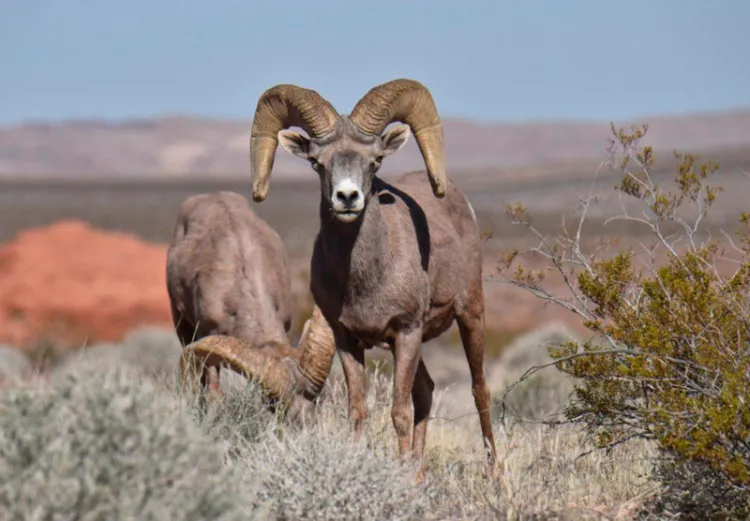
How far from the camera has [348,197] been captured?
7.66 meters

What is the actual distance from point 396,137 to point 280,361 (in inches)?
86.6

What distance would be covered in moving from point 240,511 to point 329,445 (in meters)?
A: 1.32

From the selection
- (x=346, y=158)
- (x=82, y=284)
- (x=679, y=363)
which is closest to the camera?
(x=679, y=363)

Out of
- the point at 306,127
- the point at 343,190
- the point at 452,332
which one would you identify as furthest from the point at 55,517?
the point at 452,332

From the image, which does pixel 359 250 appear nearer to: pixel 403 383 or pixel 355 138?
pixel 355 138

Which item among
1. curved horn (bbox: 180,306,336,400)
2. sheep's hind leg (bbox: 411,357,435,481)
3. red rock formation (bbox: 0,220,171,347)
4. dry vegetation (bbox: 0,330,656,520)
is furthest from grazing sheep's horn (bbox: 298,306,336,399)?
red rock formation (bbox: 0,220,171,347)

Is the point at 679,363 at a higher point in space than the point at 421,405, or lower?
higher

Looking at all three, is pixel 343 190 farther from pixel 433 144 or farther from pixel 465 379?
pixel 465 379

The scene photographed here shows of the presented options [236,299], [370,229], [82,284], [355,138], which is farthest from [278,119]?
→ [82,284]

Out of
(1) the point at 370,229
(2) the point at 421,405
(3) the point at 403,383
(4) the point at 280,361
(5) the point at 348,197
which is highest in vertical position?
(5) the point at 348,197

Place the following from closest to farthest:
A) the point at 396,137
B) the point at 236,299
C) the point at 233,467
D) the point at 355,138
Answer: the point at 233,467
the point at 355,138
the point at 396,137
the point at 236,299

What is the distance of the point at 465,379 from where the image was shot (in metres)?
25.0

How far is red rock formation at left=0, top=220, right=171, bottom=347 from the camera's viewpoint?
113ft

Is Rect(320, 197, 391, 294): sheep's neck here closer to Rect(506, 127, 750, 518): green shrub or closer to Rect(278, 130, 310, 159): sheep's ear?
Rect(278, 130, 310, 159): sheep's ear
